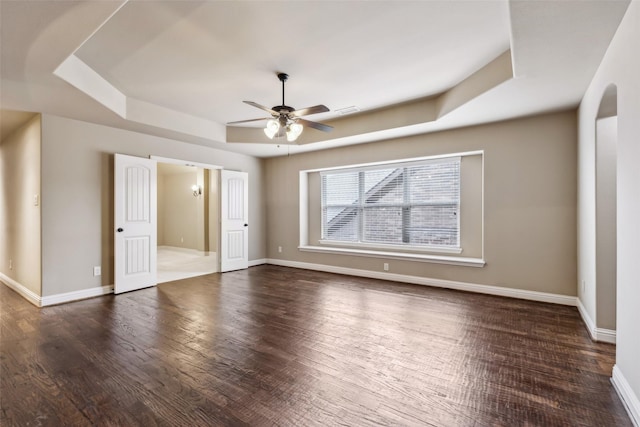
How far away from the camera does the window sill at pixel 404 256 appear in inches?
177

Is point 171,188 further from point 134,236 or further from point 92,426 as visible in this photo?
point 92,426

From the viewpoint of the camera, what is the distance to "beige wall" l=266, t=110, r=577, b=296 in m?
3.81

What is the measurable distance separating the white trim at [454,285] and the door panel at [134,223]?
288 cm

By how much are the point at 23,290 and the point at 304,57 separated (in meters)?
5.12

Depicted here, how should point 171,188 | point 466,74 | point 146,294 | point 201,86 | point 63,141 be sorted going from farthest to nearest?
point 171,188 → point 146,294 → point 63,141 → point 201,86 → point 466,74

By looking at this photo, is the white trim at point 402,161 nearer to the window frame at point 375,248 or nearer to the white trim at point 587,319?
the window frame at point 375,248

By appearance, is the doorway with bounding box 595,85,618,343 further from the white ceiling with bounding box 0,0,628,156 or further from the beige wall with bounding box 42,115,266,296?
the beige wall with bounding box 42,115,266,296

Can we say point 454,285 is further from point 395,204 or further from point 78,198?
point 78,198

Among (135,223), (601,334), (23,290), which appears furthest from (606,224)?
(23,290)

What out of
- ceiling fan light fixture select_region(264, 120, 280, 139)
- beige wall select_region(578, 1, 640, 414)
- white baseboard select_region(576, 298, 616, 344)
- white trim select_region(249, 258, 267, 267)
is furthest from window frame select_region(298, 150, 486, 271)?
ceiling fan light fixture select_region(264, 120, 280, 139)

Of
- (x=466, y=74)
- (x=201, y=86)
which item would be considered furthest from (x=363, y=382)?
(x=201, y=86)

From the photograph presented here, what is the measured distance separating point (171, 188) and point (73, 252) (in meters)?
6.34

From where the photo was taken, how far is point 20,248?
14.7 ft

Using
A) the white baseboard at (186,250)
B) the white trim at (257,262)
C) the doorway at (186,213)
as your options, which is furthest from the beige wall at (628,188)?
the white baseboard at (186,250)
